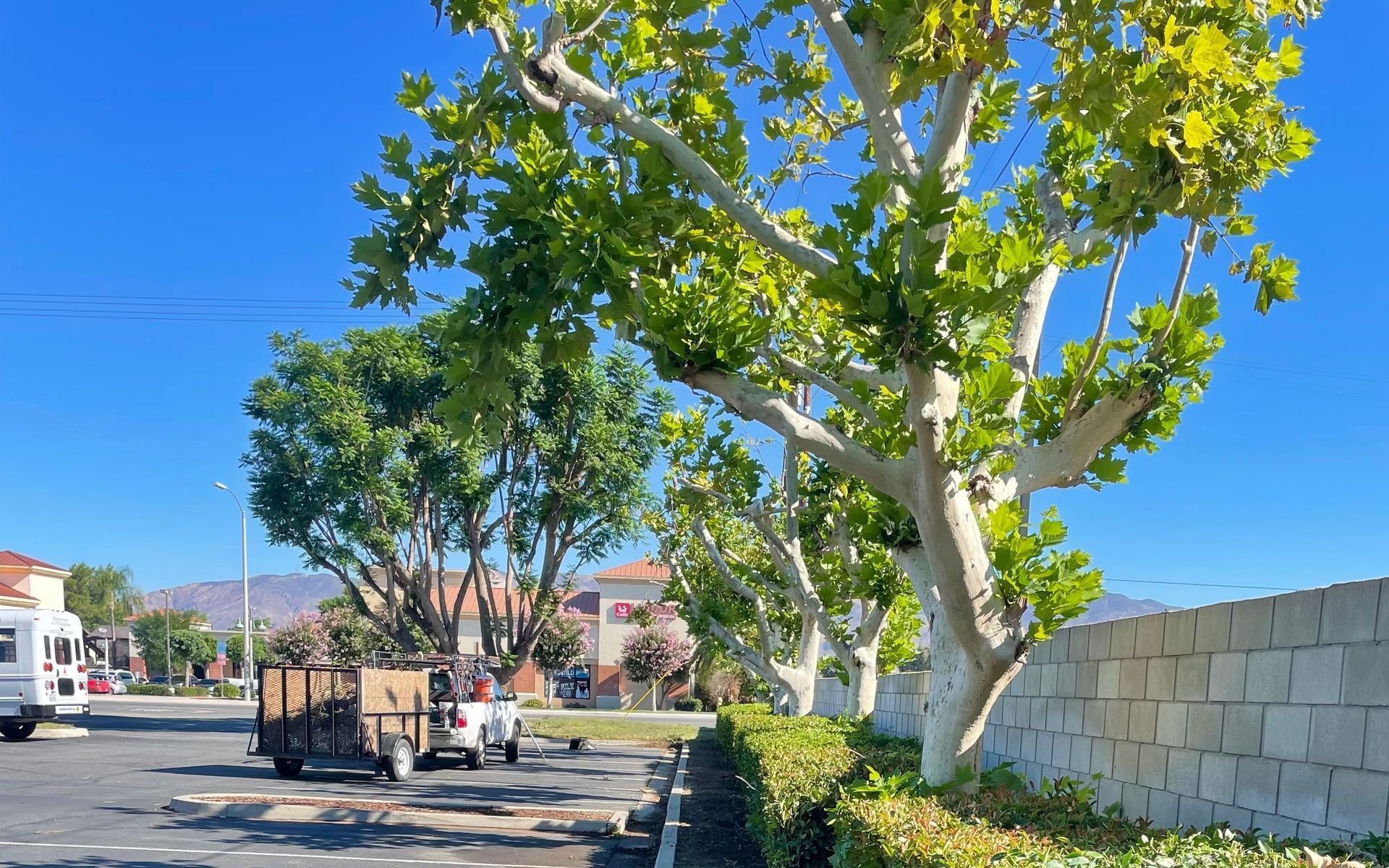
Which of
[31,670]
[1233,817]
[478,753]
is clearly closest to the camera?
[1233,817]

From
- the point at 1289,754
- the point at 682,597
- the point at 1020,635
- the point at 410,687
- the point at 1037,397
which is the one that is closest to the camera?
the point at 1289,754

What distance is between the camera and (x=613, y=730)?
3556 centimetres

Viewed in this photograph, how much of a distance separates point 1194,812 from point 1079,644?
7.08 feet

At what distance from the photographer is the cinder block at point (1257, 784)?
5629 millimetres

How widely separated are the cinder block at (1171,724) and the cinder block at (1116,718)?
0.51 m

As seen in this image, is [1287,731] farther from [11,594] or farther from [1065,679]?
→ [11,594]

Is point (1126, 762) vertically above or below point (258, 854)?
above

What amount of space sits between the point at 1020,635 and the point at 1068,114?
2.99 metres

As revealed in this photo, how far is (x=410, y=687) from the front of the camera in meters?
18.4

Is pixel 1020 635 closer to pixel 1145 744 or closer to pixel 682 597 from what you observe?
pixel 1145 744

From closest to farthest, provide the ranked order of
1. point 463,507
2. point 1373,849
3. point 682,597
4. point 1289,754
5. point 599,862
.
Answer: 1. point 1373,849
2. point 1289,754
3. point 599,862
4. point 682,597
5. point 463,507

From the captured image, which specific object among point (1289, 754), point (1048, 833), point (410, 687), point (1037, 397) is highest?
point (1037, 397)

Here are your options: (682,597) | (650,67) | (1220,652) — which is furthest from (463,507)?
(1220,652)

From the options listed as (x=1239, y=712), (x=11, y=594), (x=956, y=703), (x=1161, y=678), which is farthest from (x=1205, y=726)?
(x=11, y=594)
